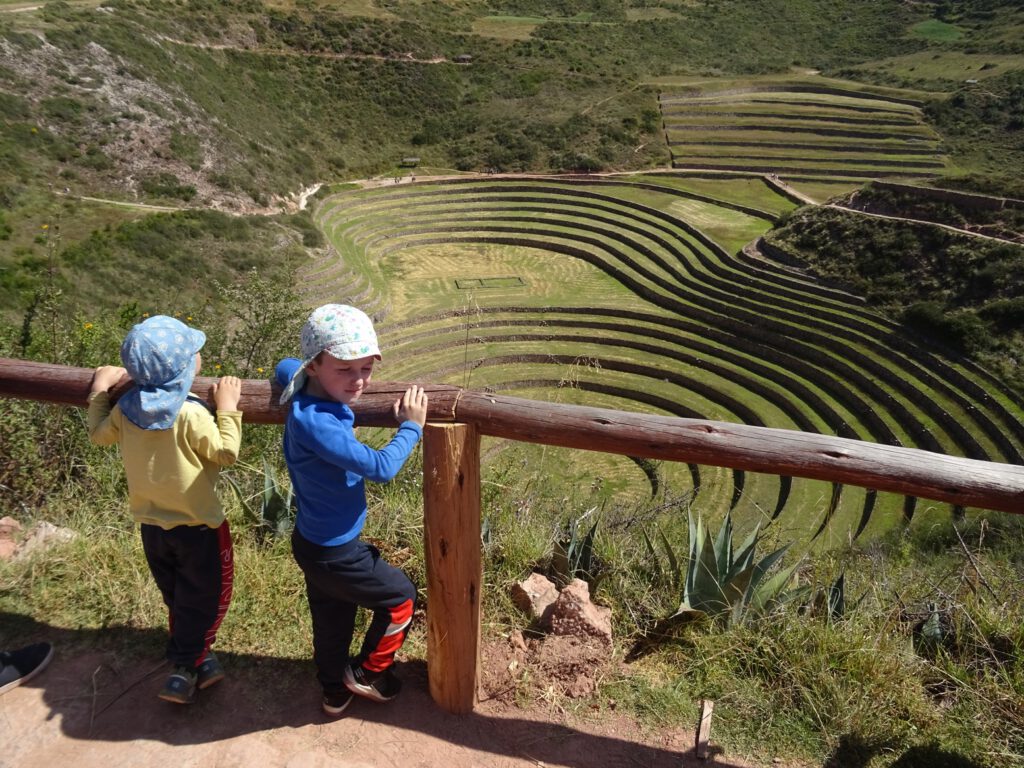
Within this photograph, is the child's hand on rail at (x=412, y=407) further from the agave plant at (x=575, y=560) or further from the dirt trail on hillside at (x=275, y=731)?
the agave plant at (x=575, y=560)

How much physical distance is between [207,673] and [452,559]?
109 centimetres

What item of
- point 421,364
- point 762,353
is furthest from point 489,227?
point 762,353

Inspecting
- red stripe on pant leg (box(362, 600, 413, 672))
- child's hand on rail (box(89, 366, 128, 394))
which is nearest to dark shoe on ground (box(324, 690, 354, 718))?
red stripe on pant leg (box(362, 600, 413, 672))

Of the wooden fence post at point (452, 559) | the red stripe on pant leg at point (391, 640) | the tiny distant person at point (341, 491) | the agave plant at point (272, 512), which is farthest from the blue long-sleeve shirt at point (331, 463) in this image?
the agave plant at point (272, 512)

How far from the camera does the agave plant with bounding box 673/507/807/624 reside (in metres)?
2.93

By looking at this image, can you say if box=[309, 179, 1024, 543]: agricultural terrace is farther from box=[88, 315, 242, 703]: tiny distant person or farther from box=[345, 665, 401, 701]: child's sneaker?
box=[88, 315, 242, 703]: tiny distant person

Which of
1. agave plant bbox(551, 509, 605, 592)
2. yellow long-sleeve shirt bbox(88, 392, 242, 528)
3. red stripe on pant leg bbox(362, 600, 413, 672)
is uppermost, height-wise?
yellow long-sleeve shirt bbox(88, 392, 242, 528)

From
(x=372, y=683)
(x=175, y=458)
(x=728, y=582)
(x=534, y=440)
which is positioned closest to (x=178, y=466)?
(x=175, y=458)

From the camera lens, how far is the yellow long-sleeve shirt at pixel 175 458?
230 centimetres

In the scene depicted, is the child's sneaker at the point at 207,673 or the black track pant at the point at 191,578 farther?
the child's sneaker at the point at 207,673

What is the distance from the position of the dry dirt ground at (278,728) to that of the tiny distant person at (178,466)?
0.53 ft

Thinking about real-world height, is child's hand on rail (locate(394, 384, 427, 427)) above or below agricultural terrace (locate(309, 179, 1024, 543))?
below

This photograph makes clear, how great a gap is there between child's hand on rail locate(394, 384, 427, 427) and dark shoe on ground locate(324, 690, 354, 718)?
1.11 meters

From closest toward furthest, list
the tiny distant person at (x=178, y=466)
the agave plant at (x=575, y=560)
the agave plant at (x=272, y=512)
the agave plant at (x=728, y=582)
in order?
1. the tiny distant person at (x=178, y=466)
2. the agave plant at (x=728, y=582)
3. the agave plant at (x=575, y=560)
4. the agave plant at (x=272, y=512)
